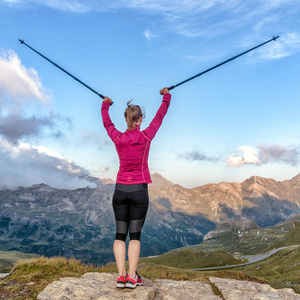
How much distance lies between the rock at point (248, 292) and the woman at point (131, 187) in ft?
10.6

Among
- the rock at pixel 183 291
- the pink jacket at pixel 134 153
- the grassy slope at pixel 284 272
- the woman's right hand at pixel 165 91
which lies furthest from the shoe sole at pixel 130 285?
the grassy slope at pixel 284 272

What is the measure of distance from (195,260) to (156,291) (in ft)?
638

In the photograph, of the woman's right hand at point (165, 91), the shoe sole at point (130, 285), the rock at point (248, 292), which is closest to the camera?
the shoe sole at point (130, 285)

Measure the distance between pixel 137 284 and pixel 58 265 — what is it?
477 centimetres

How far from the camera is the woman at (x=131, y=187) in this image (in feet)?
27.6

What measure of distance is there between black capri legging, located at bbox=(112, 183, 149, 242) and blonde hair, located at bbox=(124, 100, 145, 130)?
193cm

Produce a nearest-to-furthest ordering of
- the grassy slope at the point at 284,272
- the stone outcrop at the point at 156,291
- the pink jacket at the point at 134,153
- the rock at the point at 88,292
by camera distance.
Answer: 1. the rock at the point at 88,292
2. the stone outcrop at the point at 156,291
3. the pink jacket at the point at 134,153
4. the grassy slope at the point at 284,272

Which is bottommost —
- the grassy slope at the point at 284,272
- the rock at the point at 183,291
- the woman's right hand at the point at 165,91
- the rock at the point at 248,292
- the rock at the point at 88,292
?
the grassy slope at the point at 284,272

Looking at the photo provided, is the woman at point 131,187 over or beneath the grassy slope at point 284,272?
over

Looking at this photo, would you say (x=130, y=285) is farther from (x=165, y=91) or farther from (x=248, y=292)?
(x=165, y=91)

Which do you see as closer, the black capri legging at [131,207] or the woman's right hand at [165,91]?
the black capri legging at [131,207]

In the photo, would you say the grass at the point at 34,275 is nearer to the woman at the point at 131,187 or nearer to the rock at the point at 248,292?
the woman at the point at 131,187

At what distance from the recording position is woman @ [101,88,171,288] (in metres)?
8.41

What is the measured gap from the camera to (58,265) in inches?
464
